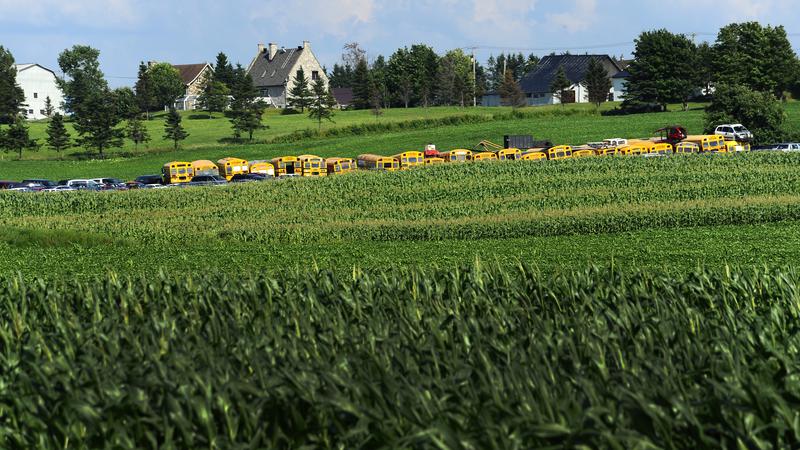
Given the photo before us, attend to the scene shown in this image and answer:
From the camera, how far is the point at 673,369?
442 inches

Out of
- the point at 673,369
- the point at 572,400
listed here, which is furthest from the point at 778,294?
the point at 572,400

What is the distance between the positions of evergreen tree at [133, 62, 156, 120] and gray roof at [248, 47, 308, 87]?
19.4 m

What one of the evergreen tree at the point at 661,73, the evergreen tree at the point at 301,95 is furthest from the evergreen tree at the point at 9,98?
the evergreen tree at the point at 661,73

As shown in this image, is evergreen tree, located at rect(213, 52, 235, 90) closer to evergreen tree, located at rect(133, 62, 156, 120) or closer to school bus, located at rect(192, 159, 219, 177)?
evergreen tree, located at rect(133, 62, 156, 120)

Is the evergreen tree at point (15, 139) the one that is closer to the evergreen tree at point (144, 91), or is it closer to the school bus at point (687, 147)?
the evergreen tree at point (144, 91)

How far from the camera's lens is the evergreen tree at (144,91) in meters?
146

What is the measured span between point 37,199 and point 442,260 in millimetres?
30189

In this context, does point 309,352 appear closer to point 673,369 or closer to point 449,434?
point 449,434

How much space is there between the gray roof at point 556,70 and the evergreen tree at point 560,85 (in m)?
4.50

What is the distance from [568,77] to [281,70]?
4537 cm

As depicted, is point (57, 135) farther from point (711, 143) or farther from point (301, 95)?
point (711, 143)

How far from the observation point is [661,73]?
120062 mm

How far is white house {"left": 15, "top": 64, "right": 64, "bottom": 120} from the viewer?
570ft

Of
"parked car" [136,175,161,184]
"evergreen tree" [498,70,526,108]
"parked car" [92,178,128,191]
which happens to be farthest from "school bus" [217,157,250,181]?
"evergreen tree" [498,70,526,108]
